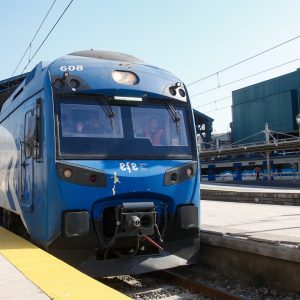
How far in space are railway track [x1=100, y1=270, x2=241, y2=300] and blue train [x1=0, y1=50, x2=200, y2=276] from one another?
0.37 m

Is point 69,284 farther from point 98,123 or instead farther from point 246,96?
point 246,96

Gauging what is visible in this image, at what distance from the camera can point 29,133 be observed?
23.2 ft

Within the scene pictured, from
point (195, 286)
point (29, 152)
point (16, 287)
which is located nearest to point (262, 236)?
point (195, 286)

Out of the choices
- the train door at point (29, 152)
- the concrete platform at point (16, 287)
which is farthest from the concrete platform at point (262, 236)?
the concrete platform at point (16, 287)

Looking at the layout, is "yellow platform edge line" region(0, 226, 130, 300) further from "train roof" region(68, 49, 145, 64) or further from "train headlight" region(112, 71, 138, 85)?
"train roof" region(68, 49, 145, 64)

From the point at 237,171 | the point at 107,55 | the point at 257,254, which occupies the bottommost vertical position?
the point at 257,254

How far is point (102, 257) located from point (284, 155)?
37.2 metres

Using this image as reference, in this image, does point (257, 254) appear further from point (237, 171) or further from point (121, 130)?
point (237, 171)

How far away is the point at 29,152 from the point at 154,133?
188 centimetres

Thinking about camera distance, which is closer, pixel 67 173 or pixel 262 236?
pixel 67 173

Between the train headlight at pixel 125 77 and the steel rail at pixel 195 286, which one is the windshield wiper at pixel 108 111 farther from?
the steel rail at pixel 195 286

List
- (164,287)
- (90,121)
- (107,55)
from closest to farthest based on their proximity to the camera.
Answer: (90,121), (164,287), (107,55)

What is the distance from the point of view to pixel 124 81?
7.07 meters

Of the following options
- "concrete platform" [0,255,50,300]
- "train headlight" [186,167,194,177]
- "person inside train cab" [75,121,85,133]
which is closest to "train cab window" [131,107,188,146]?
"train headlight" [186,167,194,177]
